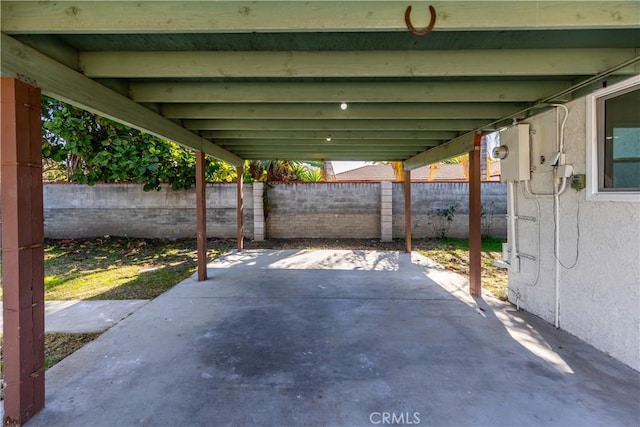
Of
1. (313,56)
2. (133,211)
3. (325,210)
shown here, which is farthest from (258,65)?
(133,211)

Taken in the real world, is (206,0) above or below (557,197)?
above

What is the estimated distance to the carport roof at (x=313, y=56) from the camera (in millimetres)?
1855

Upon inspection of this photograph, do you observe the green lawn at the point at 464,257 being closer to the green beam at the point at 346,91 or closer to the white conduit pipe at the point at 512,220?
the white conduit pipe at the point at 512,220

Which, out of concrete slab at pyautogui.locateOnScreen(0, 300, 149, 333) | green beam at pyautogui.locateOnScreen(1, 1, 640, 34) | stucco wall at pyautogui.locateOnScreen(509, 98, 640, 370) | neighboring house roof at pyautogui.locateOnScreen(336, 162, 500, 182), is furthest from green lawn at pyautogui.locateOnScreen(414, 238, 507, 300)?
neighboring house roof at pyautogui.locateOnScreen(336, 162, 500, 182)

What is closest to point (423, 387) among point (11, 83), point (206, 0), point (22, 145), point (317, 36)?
point (317, 36)

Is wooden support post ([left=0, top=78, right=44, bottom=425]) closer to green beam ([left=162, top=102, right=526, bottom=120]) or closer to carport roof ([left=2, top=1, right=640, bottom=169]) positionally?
carport roof ([left=2, top=1, right=640, bottom=169])

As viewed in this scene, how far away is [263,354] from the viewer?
291cm

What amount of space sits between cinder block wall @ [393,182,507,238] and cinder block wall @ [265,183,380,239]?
70 centimetres

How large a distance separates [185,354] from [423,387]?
2.10 metres

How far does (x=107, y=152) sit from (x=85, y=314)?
5.78 m

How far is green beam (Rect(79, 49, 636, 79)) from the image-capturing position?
2.52 meters

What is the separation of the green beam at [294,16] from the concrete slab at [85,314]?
3.00m

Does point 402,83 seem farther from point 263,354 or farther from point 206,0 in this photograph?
point 263,354

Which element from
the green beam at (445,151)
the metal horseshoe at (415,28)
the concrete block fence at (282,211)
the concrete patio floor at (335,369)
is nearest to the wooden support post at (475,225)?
the green beam at (445,151)
